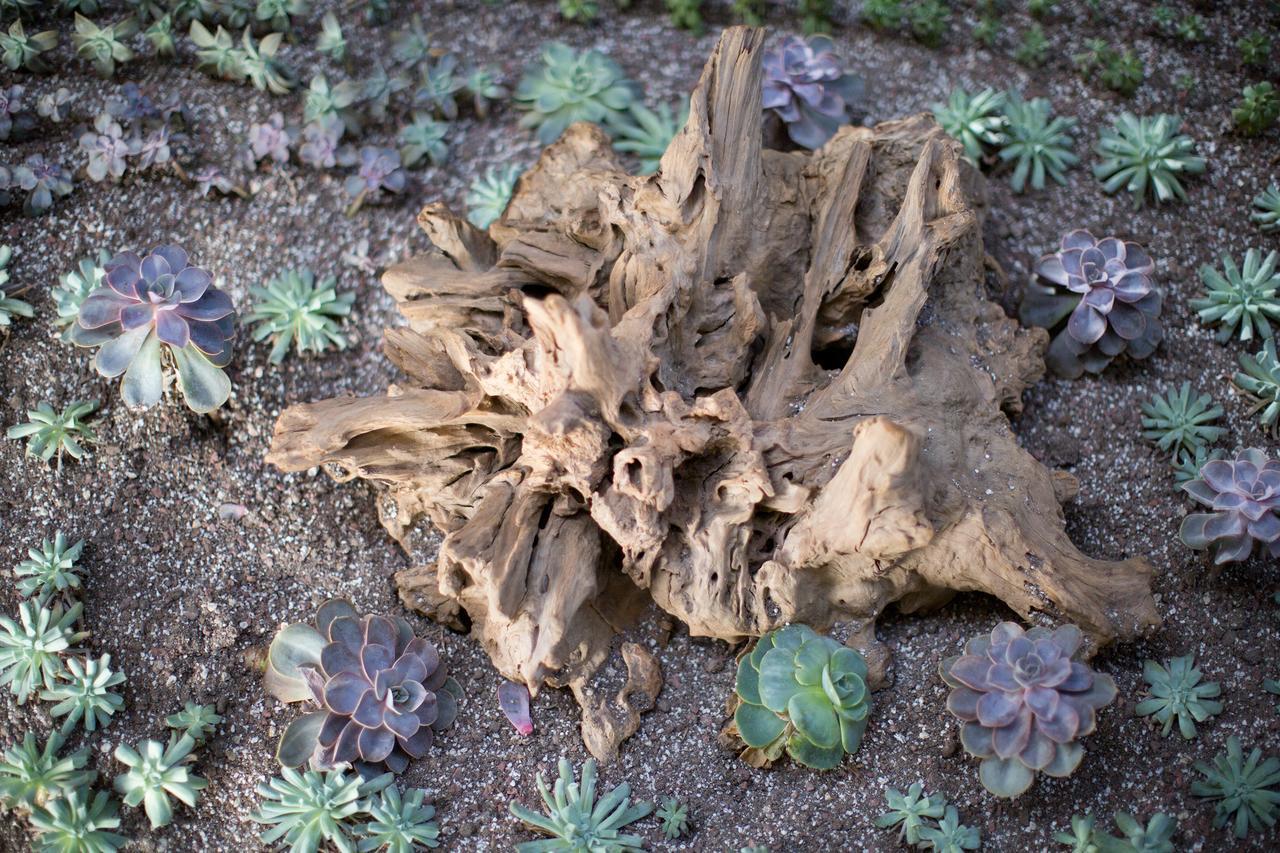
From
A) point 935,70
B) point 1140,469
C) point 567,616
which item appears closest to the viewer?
point 567,616

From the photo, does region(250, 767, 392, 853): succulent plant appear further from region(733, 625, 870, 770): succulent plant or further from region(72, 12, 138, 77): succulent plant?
region(72, 12, 138, 77): succulent plant

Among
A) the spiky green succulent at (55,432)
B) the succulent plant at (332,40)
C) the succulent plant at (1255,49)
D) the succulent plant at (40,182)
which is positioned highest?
the succulent plant at (1255,49)

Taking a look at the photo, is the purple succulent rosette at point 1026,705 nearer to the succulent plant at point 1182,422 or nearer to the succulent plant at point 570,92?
the succulent plant at point 1182,422

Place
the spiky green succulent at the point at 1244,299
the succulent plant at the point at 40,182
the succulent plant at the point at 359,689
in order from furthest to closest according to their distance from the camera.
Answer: the succulent plant at the point at 40,182, the spiky green succulent at the point at 1244,299, the succulent plant at the point at 359,689

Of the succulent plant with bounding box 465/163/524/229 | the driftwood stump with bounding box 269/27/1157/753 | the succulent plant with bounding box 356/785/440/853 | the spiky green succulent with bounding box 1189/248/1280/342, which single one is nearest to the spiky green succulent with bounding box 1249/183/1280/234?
the spiky green succulent with bounding box 1189/248/1280/342

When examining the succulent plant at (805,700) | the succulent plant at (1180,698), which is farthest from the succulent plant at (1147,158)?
the succulent plant at (805,700)

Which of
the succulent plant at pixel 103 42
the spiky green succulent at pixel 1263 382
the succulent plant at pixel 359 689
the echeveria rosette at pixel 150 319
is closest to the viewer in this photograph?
the succulent plant at pixel 359 689

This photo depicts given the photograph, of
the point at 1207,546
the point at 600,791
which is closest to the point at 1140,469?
the point at 1207,546

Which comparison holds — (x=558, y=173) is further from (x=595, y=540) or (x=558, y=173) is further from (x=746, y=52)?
(x=595, y=540)
